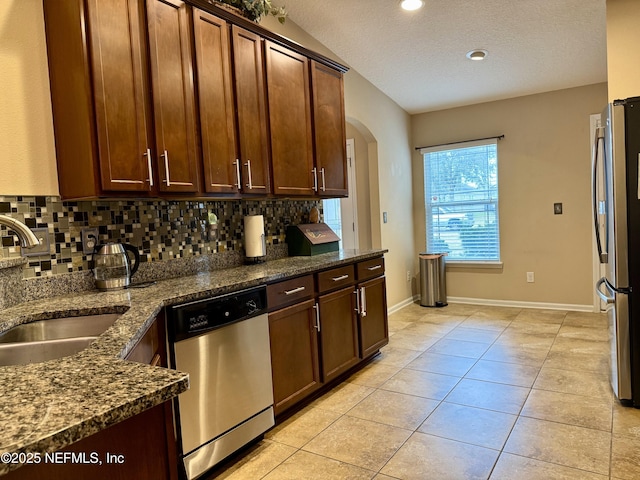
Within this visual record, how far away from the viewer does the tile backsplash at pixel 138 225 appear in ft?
6.20

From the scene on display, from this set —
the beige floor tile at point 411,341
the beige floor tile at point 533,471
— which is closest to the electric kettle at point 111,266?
the beige floor tile at point 533,471

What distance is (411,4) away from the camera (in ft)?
9.90

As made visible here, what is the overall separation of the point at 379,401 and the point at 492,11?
288cm

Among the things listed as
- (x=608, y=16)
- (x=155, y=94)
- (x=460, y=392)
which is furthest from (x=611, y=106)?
(x=155, y=94)

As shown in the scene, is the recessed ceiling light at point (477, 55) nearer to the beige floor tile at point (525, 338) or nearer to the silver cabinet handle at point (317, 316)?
the beige floor tile at point (525, 338)

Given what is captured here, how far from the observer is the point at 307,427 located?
93.0 inches

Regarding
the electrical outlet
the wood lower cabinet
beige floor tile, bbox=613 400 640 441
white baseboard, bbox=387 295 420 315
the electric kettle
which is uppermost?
the electrical outlet

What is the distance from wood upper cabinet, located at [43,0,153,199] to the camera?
5.96 ft

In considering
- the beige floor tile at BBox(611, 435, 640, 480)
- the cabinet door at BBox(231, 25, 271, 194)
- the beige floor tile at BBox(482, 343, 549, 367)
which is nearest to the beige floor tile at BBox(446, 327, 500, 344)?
the beige floor tile at BBox(482, 343, 549, 367)

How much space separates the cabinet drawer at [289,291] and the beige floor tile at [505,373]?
137 centimetres

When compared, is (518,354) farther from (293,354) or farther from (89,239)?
(89,239)

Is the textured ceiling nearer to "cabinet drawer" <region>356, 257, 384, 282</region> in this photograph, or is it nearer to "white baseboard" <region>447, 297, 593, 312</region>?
"cabinet drawer" <region>356, 257, 384, 282</region>

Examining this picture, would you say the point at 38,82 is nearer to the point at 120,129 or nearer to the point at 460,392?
the point at 120,129

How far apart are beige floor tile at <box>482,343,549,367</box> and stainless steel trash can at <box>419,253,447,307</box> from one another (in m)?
1.48
